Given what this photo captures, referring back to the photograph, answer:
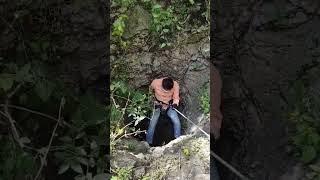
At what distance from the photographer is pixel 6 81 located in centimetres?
184

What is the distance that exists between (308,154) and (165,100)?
1.60ft

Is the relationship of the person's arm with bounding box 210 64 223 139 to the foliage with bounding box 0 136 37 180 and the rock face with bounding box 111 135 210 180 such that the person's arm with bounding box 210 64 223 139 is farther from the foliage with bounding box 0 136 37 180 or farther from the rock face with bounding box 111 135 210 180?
the foliage with bounding box 0 136 37 180

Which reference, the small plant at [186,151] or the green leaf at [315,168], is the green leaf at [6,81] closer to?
the small plant at [186,151]

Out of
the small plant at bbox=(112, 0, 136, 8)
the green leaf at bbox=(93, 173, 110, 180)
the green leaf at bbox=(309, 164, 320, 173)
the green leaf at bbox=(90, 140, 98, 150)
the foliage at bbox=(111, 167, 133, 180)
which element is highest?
the small plant at bbox=(112, 0, 136, 8)

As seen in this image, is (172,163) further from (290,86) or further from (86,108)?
(290,86)

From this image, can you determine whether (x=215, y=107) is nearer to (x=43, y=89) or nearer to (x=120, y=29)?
(x=120, y=29)

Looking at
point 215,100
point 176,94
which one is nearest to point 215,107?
point 215,100

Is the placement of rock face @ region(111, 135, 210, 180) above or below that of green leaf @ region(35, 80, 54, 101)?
below

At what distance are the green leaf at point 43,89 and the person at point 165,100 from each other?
33 centimetres

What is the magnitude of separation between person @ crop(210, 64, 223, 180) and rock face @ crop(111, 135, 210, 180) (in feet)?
0.18

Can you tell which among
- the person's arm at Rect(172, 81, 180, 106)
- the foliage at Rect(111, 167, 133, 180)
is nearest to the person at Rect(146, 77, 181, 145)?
the person's arm at Rect(172, 81, 180, 106)

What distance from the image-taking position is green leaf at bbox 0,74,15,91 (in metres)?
1.84

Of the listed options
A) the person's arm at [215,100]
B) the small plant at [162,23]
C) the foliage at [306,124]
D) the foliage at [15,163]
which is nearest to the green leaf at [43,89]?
the foliage at [15,163]

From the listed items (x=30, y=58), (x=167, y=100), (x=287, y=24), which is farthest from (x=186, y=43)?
(x=30, y=58)
